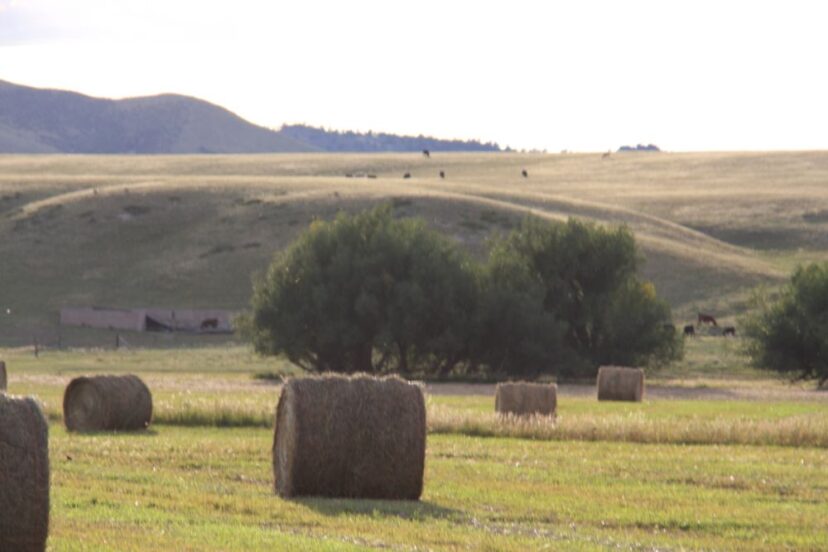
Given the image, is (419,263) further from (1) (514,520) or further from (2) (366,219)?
(1) (514,520)

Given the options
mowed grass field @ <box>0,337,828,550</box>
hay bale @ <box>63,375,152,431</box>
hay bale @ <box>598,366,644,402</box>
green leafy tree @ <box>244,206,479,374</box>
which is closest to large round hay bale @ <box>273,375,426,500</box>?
mowed grass field @ <box>0,337,828,550</box>

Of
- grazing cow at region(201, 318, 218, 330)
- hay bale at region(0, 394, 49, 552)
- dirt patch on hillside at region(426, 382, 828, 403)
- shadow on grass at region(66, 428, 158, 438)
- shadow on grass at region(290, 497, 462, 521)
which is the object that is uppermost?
hay bale at region(0, 394, 49, 552)

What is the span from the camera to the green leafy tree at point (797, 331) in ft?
199

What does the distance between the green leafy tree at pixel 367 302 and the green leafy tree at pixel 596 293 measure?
311 cm

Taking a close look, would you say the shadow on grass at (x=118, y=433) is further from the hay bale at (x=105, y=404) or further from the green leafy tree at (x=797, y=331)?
the green leafy tree at (x=797, y=331)

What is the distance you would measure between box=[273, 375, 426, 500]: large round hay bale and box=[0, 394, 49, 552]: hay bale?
5416mm

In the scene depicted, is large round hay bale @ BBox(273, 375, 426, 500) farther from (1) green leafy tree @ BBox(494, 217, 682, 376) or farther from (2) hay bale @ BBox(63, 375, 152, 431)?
(1) green leafy tree @ BBox(494, 217, 682, 376)

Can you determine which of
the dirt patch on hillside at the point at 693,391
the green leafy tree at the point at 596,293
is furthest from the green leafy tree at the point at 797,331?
the green leafy tree at the point at 596,293

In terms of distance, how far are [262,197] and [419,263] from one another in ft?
179

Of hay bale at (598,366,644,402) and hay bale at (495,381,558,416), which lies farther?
hay bale at (598,366,644,402)

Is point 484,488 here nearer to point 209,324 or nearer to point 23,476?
point 23,476

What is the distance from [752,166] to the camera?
158 meters

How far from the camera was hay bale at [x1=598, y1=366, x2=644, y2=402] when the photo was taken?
44.7 meters

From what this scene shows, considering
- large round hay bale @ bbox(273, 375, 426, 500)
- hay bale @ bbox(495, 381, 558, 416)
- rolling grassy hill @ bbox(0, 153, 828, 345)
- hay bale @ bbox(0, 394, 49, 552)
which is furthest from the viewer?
rolling grassy hill @ bbox(0, 153, 828, 345)
